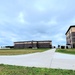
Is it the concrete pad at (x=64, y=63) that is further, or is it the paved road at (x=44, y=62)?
the paved road at (x=44, y=62)

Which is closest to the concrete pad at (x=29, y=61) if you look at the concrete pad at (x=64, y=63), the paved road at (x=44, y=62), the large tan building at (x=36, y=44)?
the paved road at (x=44, y=62)

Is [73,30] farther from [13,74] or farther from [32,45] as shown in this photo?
[13,74]

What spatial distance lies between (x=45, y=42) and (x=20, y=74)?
5038 inches

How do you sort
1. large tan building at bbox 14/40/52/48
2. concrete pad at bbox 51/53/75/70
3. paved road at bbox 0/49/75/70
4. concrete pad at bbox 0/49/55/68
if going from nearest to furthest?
concrete pad at bbox 51/53/75/70 → paved road at bbox 0/49/75/70 → concrete pad at bbox 0/49/55/68 → large tan building at bbox 14/40/52/48

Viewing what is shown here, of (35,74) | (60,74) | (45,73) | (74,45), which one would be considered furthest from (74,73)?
(74,45)

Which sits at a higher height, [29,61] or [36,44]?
[36,44]

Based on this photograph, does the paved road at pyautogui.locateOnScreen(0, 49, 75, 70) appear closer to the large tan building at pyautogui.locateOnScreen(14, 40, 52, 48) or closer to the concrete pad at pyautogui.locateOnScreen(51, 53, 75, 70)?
the concrete pad at pyautogui.locateOnScreen(51, 53, 75, 70)

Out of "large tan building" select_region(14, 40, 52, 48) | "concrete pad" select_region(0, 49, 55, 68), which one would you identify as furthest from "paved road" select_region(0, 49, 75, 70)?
"large tan building" select_region(14, 40, 52, 48)

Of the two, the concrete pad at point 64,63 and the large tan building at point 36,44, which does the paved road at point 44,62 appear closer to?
the concrete pad at point 64,63

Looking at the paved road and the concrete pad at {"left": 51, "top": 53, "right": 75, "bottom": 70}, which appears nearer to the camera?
the concrete pad at {"left": 51, "top": 53, "right": 75, "bottom": 70}

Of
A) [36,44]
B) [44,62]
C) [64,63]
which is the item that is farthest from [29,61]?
[36,44]

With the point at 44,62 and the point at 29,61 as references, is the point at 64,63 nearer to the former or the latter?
the point at 44,62

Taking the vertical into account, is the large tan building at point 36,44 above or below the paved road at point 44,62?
above

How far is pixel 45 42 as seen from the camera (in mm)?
134500
